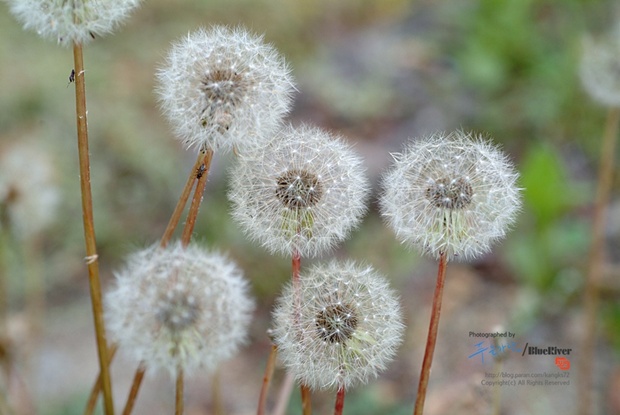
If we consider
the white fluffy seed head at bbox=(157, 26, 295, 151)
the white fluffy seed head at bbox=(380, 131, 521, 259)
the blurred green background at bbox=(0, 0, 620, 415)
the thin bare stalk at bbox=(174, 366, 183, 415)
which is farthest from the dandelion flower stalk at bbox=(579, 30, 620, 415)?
the thin bare stalk at bbox=(174, 366, 183, 415)

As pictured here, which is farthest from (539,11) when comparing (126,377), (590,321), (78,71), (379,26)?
(78,71)

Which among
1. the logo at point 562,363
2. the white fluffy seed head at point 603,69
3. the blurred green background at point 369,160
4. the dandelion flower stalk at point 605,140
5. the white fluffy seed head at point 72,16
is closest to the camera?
the white fluffy seed head at point 72,16

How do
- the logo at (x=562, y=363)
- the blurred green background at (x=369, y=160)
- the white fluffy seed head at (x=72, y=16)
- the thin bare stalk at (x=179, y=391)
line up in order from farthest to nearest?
the blurred green background at (x=369, y=160)
the logo at (x=562, y=363)
the white fluffy seed head at (x=72, y=16)
the thin bare stalk at (x=179, y=391)

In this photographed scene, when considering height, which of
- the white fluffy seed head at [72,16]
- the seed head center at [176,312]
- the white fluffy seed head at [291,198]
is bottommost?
the seed head center at [176,312]

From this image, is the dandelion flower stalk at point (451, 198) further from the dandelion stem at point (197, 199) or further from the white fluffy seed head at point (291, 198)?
the dandelion stem at point (197, 199)

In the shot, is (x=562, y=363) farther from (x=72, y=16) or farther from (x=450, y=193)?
(x=72, y=16)

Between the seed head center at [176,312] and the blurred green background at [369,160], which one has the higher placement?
the blurred green background at [369,160]

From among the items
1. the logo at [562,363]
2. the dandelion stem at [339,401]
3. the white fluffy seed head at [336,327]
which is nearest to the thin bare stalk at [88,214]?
the white fluffy seed head at [336,327]

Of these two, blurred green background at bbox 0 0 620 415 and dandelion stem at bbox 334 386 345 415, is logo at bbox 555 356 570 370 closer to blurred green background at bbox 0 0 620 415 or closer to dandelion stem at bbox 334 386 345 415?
blurred green background at bbox 0 0 620 415
